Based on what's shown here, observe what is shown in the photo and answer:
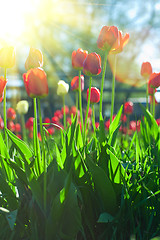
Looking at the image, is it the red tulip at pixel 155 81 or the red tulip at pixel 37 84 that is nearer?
the red tulip at pixel 37 84

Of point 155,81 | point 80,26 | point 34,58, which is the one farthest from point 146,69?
point 80,26

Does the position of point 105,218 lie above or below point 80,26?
below

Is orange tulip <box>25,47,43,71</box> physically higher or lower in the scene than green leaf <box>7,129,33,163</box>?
higher

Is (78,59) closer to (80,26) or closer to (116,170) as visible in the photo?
(116,170)

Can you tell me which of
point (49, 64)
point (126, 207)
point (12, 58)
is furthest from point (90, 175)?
point (49, 64)

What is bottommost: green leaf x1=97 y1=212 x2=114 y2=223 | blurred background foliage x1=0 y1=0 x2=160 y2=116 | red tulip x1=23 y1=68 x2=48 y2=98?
green leaf x1=97 y1=212 x2=114 y2=223

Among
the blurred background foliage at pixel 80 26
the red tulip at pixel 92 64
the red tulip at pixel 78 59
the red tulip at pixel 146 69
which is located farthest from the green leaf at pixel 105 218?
the blurred background foliage at pixel 80 26

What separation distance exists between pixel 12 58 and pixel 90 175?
52cm

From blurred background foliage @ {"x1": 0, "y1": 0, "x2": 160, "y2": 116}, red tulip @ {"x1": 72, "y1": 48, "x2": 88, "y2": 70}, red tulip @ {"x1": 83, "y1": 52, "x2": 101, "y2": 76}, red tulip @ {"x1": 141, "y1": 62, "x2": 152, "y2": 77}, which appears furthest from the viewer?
blurred background foliage @ {"x1": 0, "y1": 0, "x2": 160, "y2": 116}

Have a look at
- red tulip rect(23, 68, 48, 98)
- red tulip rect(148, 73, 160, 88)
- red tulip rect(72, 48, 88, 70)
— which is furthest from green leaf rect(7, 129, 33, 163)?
red tulip rect(148, 73, 160, 88)

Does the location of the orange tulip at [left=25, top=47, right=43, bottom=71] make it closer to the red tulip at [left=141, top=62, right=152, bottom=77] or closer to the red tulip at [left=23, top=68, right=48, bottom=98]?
the red tulip at [left=23, top=68, right=48, bottom=98]

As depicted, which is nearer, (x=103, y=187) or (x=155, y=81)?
(x=103, y=187)

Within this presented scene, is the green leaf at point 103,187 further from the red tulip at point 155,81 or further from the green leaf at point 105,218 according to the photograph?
the red tulip at point 155,81

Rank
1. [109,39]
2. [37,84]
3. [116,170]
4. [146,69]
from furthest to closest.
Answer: [146,69] → [109,39] → [116,170] → [37,84]
